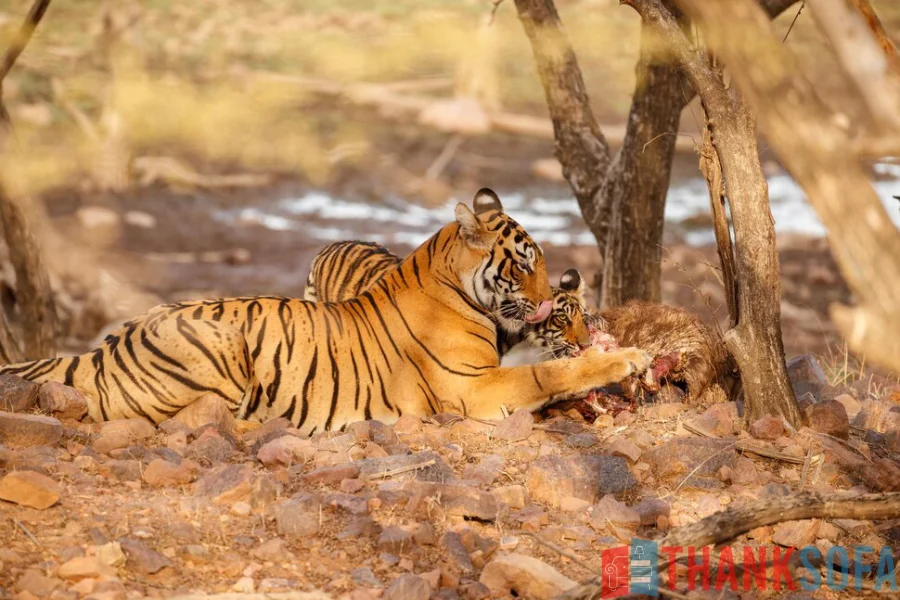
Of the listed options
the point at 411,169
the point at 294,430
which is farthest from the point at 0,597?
the point at 411,169

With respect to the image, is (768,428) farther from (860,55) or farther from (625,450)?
(860,55)

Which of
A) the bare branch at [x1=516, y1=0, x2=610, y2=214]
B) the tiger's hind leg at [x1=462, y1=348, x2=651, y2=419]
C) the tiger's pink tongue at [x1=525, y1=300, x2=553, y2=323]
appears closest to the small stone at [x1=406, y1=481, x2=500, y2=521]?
the tiger's hind leg at [x1=462, y1=348, x2=651, y2=419]

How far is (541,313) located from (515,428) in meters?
0.71

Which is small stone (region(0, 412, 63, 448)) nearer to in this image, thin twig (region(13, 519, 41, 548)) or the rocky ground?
the rocky ground

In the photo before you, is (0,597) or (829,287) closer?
(0,597)

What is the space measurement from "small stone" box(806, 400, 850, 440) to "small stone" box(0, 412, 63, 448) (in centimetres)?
300

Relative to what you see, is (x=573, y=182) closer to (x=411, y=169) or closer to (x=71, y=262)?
(x=71, y=262)

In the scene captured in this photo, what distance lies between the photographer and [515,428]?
14.8ft

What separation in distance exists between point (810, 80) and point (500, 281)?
8.97 ft

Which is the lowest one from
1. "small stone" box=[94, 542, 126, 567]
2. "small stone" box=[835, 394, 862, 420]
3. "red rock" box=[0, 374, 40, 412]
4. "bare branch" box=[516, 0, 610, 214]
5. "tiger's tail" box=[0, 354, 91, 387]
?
"small stone" box=[94, 542, 126, 567]

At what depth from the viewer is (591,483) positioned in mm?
3924

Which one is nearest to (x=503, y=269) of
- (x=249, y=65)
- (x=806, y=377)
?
(x=806, y=377)

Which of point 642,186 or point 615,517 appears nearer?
point 615,517

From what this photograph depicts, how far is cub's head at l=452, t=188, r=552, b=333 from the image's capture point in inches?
198
